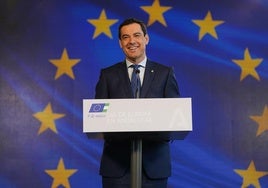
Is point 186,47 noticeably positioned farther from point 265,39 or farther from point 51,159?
point 51,159

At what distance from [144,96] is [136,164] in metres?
0.34

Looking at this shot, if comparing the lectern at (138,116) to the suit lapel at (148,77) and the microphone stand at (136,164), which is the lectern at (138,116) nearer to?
the microphone stand at (136,164)

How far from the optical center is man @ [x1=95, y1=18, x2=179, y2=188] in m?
1.94

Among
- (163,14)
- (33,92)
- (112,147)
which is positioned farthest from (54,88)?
(112,147)

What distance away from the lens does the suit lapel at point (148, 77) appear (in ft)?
6.31

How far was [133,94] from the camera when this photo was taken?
6.28ft

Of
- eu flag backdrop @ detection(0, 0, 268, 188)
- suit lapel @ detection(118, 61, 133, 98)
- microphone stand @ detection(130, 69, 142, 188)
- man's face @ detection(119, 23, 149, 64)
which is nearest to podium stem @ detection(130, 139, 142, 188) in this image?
microphone stand @ detection(130, 69, 142, 188)

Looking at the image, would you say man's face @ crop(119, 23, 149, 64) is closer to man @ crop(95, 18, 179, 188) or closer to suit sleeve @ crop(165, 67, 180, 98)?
→ man @ crop(95, 18, 179, 188)

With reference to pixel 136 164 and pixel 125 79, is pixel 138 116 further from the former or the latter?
pixel 125 79

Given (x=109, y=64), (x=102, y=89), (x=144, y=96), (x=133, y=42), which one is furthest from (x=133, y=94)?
(x=109, y=64)

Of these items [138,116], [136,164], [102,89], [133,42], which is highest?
[133,42]

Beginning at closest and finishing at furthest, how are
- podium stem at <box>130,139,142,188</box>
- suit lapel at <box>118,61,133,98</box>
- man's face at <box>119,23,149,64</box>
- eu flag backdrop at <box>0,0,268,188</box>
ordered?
podium stem at <box>130,139,142,188</box> < suit lapel at <box>118,61,133,98</box> < man's face at <box>119,23,149,64</box> < eu flag backdrop at <box>0,0,268,188</box>

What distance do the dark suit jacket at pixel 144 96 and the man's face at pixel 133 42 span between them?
0.24 ft

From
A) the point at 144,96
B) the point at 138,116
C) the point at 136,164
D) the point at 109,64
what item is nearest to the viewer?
the point at 138,116
